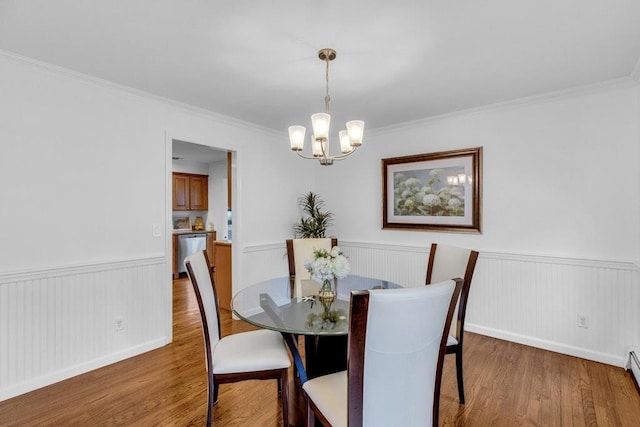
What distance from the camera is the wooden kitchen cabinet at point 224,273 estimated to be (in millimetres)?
4156

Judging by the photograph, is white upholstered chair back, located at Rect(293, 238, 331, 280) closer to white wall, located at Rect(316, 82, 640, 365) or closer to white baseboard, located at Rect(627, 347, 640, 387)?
white wall, located at Rect(316, 82, 640, 365)

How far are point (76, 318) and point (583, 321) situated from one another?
173 inches

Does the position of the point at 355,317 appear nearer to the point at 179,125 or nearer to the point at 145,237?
the point at 145,237

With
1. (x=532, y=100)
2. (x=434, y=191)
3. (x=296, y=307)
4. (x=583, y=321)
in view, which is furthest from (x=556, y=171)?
(x=296, y=307)

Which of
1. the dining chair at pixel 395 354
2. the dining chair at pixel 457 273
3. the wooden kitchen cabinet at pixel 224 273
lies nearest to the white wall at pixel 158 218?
the wooden kitchen cabinet at pixel 224 273

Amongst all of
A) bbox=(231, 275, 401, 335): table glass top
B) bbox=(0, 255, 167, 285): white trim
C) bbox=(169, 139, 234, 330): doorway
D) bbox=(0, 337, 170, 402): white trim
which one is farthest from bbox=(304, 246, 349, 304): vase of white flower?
bbox=(169, 139, 234, 330): doorway

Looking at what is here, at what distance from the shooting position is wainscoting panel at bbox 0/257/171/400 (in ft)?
7.47

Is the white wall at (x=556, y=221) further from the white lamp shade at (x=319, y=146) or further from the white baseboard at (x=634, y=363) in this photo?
the white lamp shade at (x=319, y=146)

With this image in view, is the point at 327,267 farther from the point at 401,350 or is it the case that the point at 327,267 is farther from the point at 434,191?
the point at 434,191

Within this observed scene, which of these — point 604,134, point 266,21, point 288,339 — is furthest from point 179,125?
point 604,134

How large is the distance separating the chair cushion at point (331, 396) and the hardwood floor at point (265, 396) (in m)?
0.71

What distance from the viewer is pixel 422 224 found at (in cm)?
385

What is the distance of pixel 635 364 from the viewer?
8.10ft

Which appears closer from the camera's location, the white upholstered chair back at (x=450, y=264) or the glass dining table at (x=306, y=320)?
the glass dining table at (x=306, y=320)
